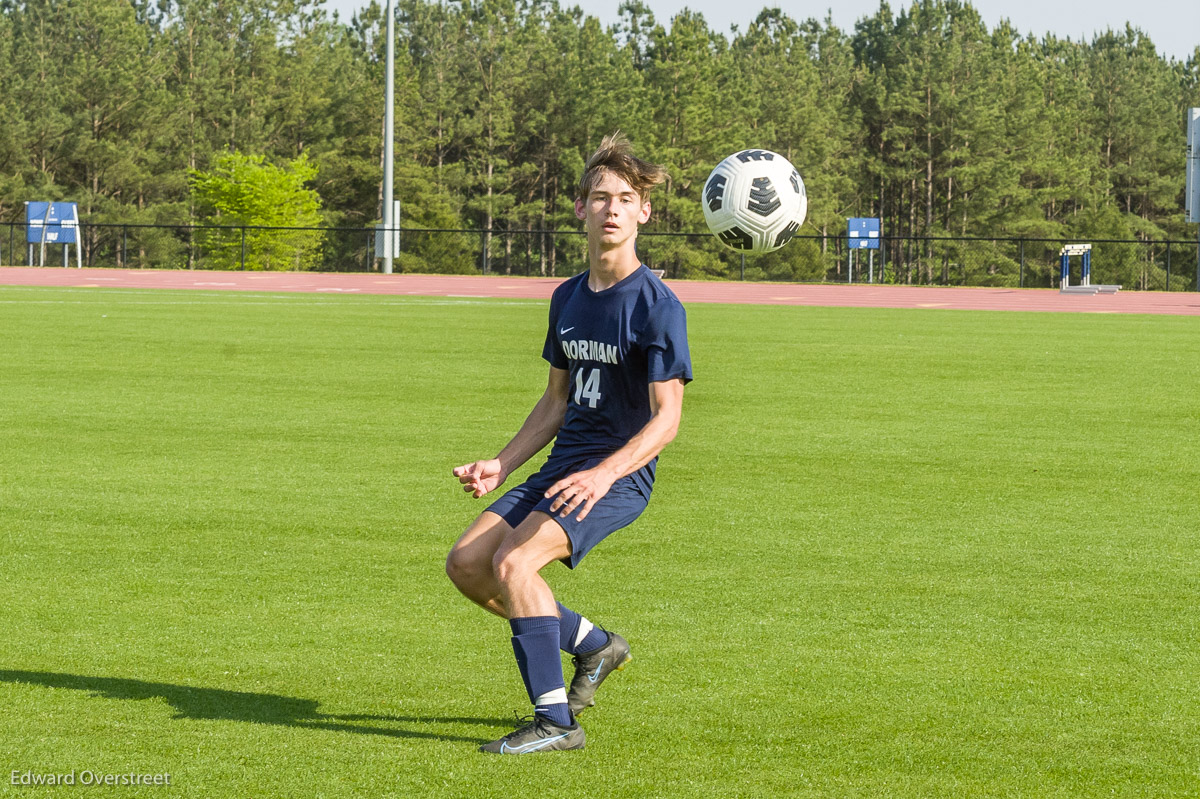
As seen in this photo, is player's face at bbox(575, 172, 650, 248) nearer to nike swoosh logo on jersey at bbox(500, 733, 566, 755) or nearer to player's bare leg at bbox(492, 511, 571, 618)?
player's bare leg at bbox(492, 511, 571, 618)

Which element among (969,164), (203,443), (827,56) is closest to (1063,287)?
(203,443)

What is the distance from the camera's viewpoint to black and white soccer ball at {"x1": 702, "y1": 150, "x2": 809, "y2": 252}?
13.1 m

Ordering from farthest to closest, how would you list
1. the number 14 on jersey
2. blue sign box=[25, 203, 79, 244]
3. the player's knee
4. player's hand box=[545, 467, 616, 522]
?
blue sign box=[25, 203, 79, 244], the number 14 on jersey, the player's knee, player's hand box=[545, 467, 616, 522]

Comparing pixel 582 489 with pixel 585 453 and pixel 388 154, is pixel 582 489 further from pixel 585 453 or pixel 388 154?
pixel 388 154

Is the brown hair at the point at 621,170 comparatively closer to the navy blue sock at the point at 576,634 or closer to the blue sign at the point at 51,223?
the navy blue sock at the point at 576,634

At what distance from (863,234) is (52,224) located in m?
30.5

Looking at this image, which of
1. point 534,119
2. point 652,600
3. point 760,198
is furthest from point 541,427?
point 534,119

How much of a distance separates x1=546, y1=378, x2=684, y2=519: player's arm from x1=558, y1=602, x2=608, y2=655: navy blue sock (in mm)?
589

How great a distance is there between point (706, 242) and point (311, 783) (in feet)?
262

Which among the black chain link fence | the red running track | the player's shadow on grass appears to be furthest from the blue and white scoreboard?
the player's shadow on grass

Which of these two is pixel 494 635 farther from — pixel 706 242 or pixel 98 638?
pixel 706 242

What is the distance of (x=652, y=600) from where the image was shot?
6.85m

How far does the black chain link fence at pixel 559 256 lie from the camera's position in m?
70.6

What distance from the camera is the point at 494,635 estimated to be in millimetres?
6281
